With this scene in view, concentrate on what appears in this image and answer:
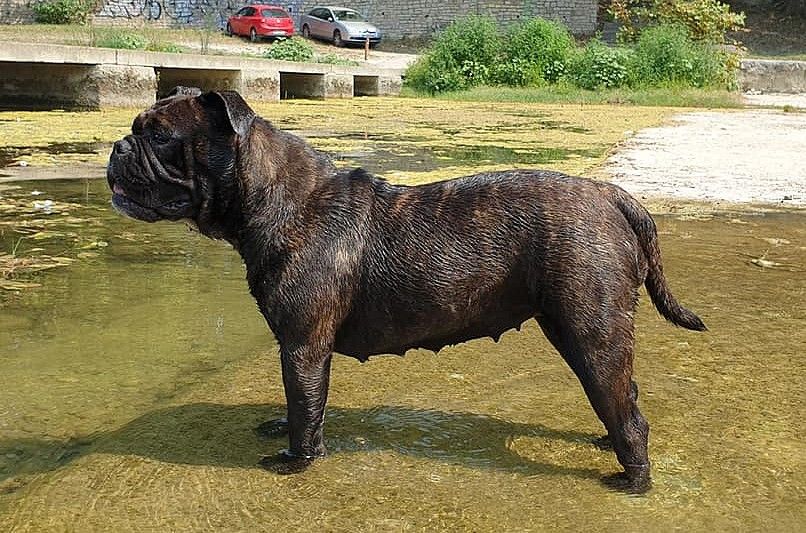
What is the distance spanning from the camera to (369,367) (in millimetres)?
4504

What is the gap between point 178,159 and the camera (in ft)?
11.1

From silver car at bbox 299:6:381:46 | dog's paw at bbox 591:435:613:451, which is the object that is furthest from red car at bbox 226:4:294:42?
dog's paw at bbox 591:435:613:451

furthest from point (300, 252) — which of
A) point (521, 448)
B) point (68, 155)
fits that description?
point (68, 155)

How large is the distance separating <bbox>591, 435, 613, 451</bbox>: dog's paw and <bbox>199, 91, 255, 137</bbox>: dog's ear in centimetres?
180

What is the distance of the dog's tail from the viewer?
3.40 metres

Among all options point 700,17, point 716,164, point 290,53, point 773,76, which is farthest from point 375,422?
point 773,76

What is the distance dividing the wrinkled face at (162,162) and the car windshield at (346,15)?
46.1 meters

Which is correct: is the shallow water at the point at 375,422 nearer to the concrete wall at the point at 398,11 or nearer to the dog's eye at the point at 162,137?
the dog's eye at the point at 162,137

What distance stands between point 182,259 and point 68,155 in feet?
17.9

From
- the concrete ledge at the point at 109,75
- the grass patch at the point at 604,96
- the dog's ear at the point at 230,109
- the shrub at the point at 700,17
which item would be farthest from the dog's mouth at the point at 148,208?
the shrub at the point at 700,17

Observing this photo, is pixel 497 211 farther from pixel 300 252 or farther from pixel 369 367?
pixel 369 367

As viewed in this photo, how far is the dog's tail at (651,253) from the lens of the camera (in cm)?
340

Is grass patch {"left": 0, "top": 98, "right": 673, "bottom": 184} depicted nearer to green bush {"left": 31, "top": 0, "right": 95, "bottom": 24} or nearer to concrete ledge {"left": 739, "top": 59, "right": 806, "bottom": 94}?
concrete ledge {"left": 739, "top": 59, "right": 806, "bottom": 94}

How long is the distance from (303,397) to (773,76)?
32425mm
